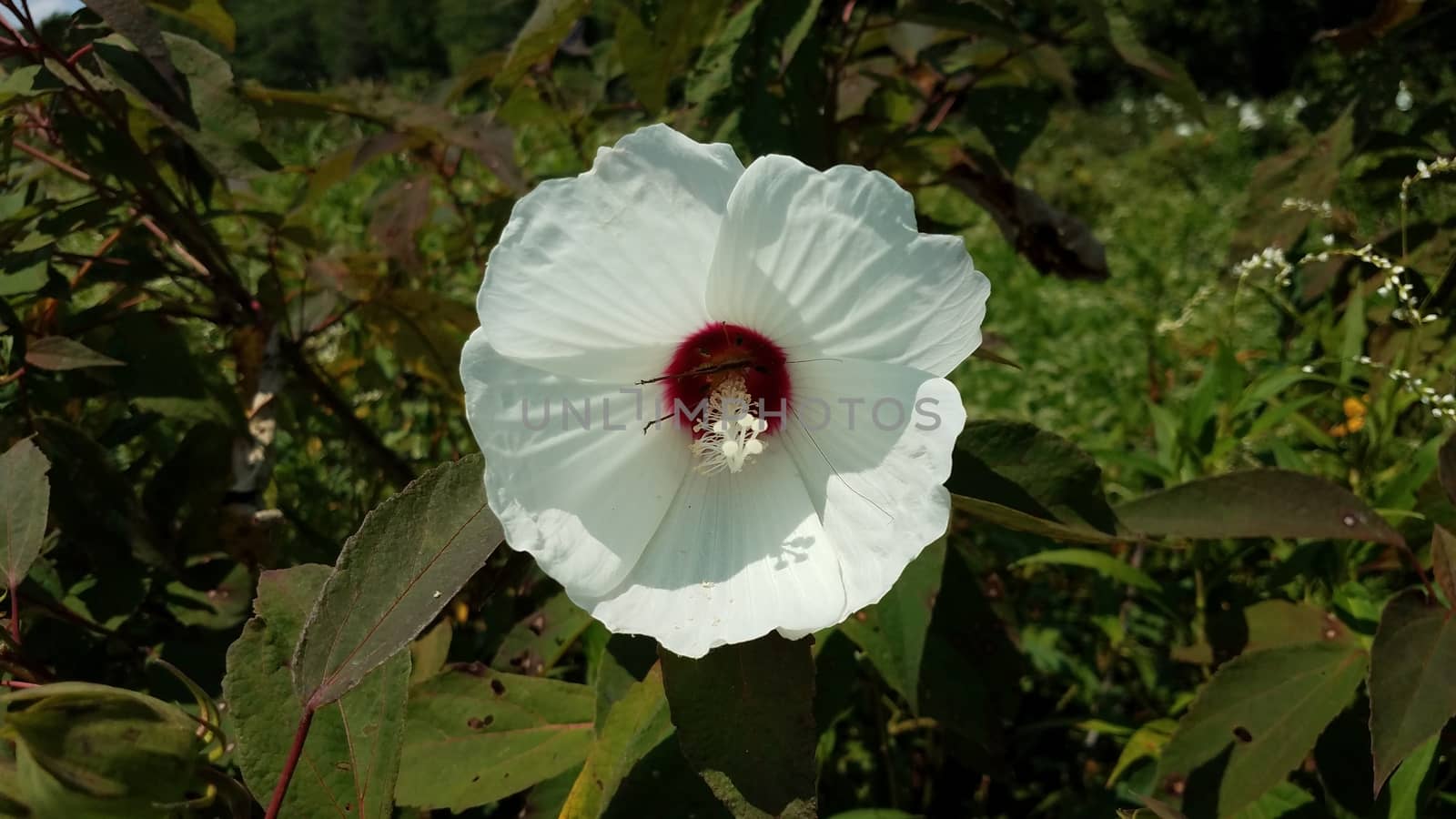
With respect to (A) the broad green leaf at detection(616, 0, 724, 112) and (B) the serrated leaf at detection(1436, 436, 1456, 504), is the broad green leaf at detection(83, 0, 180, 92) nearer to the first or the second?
(A) the broad green leaf at detection(616, 0, 724, 112)

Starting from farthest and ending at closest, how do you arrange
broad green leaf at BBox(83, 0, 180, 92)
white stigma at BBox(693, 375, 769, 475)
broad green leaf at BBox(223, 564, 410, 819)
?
broad green leaf at BBox(83, 0, 180, 92) → white stigma at BBox(693, 375, 769, 475) → broad green leaf at BBox(223, 564, 410, 819)

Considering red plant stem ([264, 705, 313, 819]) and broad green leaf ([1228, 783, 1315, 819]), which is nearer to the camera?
red plant stem ([264, 705, 313, 819])

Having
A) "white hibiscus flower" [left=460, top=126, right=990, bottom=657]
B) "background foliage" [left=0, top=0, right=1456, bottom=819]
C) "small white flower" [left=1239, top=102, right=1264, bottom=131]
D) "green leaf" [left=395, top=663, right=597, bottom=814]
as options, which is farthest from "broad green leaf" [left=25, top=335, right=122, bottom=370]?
"small white flower" [left=1239, top=102, right=1264, bottom=131]

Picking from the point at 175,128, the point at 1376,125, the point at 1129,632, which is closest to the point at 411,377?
the point at 175,128

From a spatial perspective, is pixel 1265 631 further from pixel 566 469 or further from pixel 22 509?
pixel 22 509

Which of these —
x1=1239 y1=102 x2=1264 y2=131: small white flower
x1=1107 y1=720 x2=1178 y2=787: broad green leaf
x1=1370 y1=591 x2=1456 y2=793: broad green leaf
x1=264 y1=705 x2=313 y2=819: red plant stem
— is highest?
x1=264 y1=705 x2=313 y2=819: red plant stem

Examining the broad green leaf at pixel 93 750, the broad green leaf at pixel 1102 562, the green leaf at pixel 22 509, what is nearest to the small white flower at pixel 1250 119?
the broad green leaf at pixel 1102 562

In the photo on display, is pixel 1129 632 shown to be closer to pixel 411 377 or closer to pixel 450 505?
pixel 450 505

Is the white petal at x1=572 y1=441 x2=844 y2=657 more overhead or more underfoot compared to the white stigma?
more underfoot
